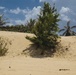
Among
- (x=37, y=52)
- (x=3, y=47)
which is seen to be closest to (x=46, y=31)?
(x=37, y=52)

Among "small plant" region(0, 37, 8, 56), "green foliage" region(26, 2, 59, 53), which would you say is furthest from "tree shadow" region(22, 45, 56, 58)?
"small plant" region(0, 37, 8, 56)

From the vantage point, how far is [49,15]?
3084 centimetres

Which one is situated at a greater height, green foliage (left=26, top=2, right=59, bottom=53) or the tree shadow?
green foliage (left=26, top=2, right=59, bottom=53)

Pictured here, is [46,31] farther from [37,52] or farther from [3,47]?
[3,47]

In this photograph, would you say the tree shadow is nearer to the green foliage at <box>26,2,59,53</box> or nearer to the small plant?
the green foliage at <box>26,2,59,53</box>

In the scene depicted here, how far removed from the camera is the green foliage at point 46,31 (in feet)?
100

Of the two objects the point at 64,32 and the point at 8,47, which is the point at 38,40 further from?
the point at 64,32

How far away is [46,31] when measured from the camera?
30438 mm

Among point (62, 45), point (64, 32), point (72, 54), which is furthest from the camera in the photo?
point (64, 32)

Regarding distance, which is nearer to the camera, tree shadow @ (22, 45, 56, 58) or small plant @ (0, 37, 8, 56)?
small plant @ (0, 37, 8, 56)

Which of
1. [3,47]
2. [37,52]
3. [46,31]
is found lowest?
[37,52]

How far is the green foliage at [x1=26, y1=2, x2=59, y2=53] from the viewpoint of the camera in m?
30.5

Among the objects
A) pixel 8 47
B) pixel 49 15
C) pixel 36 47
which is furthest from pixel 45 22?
pixel 8 47

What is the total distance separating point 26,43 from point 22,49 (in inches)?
67.4
